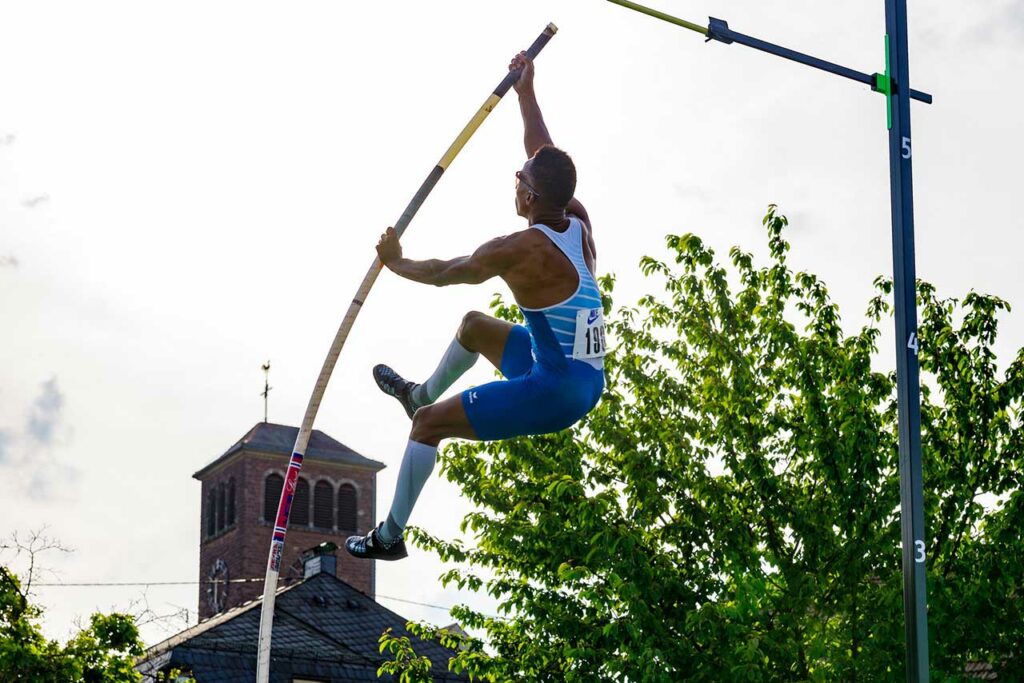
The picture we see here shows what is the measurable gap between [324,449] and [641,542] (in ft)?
272

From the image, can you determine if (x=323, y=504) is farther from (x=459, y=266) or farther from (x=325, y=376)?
(x=459, y=266)

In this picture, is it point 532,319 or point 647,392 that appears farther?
point 647,392

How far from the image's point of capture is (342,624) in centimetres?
5525

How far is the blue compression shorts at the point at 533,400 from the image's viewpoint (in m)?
7.70

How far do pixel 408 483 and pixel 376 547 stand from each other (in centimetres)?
43

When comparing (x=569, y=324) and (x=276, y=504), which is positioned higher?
(x=276, y=504)

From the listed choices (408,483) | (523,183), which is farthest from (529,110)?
(408,483)

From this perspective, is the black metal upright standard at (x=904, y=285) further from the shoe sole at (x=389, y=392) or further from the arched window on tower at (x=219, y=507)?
the arched window on tower at (x=219, y=507)

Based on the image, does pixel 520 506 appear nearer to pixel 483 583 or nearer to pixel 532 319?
pixel 483 583

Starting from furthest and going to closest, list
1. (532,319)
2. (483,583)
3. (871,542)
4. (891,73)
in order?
(483,583) < (871,542) < (891,73) < (532,319)

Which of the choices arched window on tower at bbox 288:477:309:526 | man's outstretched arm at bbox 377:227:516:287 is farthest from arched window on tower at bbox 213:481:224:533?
man's outstretched arm at bbox 377:227:516:287

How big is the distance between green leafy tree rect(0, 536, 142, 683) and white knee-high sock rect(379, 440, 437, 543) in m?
16.2

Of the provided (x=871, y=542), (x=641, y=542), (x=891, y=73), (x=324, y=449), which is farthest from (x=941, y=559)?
(x=324, y=449)

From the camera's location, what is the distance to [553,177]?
7883mm
